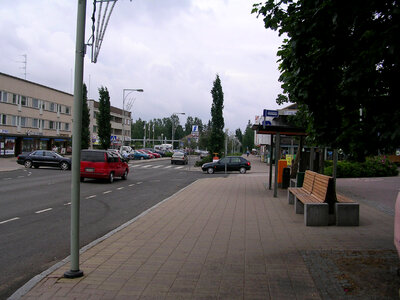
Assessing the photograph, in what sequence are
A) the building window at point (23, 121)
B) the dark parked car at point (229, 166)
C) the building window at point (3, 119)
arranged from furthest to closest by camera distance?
1. the building window at point (23, 121)
2. the building window at point (3, 119)
3. the dark parked car at point (229, 166)

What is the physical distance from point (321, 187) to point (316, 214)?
2.90 ft

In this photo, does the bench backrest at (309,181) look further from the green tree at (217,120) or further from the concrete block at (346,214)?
the green tree at (217,120)

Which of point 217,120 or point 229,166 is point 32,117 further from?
point 229,166

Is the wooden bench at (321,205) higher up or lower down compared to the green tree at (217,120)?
lower down

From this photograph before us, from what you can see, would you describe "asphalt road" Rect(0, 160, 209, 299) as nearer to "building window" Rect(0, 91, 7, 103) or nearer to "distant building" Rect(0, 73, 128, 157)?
"distant building" Rect(0, 73, 128, 157)

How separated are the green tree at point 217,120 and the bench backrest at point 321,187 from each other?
35499 mm

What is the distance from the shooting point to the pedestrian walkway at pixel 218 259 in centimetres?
426

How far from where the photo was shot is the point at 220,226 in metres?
8.11

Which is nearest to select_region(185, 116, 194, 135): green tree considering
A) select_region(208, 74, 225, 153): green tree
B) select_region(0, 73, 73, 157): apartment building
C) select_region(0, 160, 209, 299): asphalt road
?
select_region(0, 73, 73, 157): apartment building

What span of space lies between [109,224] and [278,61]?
5391mm

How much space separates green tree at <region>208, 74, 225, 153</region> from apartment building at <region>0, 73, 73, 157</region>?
78.7 ft

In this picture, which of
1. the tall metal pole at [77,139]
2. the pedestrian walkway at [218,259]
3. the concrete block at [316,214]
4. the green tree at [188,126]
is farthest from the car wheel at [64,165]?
the green tree at [188,126]

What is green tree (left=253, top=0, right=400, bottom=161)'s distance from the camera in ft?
13.3

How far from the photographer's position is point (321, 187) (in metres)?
8.70
